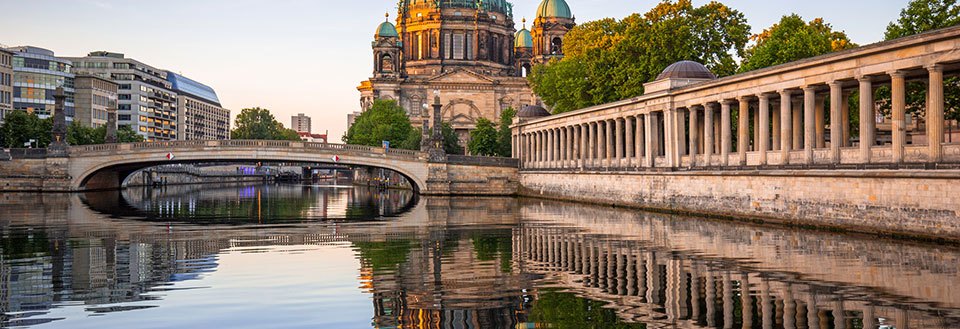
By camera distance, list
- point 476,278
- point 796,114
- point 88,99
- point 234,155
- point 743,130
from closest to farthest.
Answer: point 476,278
point 743,130
point 796,114
point 234,155
point 88,99

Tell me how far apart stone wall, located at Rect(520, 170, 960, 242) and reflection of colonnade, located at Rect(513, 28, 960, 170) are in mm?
994

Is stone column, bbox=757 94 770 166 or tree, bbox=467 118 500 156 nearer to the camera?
stone column, bbox=757 94 770 166

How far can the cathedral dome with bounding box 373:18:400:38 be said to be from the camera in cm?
15327

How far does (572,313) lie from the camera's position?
1677cm

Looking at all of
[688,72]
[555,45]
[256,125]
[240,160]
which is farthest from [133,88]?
[688,72]

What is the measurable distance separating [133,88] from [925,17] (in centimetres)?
14594

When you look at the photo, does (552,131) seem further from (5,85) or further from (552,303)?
(5,85)

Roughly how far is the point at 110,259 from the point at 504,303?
1253cm

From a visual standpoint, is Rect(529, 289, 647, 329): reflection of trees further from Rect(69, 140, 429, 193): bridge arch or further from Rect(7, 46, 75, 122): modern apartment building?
Rect(7, 46, 75, 122): modern apartment building

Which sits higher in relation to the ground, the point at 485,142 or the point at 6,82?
the point at 6,82

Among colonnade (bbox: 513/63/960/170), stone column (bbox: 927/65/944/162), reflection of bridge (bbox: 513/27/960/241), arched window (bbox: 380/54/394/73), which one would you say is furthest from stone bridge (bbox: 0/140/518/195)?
arched window (bbox: 380/54/394/73)

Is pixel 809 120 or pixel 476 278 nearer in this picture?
pixel 476 278

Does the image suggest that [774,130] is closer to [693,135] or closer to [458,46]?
[693,135]

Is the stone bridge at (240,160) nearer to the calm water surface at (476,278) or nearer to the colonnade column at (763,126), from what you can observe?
the colonnade column at (763,126)
